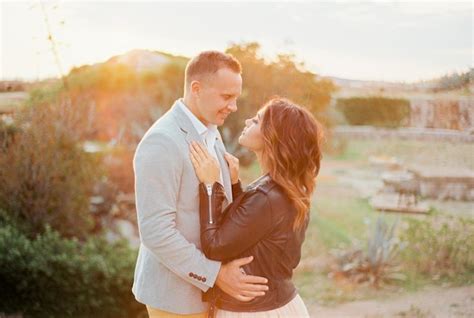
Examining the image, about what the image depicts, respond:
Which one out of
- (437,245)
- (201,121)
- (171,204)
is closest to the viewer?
(171,204)

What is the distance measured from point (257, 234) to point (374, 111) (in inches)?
212

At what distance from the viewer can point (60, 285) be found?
527 cm

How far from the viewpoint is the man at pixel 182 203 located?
7.14 ft

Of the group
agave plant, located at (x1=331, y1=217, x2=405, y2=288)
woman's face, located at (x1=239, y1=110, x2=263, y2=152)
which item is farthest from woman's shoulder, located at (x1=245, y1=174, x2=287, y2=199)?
agave plant, located at (x1=331, y1=217, x2=405, y2=288)

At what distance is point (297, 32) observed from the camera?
6672 millimetres

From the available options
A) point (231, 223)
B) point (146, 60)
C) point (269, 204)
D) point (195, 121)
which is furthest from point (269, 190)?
point (146, 60)

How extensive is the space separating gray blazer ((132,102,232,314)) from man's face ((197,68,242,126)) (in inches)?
3.1

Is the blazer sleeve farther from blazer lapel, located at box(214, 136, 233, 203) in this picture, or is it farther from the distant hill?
the distant hill

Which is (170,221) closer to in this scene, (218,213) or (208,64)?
(218,213)

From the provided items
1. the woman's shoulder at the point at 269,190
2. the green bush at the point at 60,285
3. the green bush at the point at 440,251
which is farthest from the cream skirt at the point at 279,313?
the green bush at the point at 440,251

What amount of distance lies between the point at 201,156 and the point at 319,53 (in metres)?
4.70

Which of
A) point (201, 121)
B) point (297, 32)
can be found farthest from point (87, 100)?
point (201, 121)

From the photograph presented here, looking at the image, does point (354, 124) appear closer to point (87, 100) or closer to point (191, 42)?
point (191, 42)

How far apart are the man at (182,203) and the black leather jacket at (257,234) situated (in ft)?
0.13
